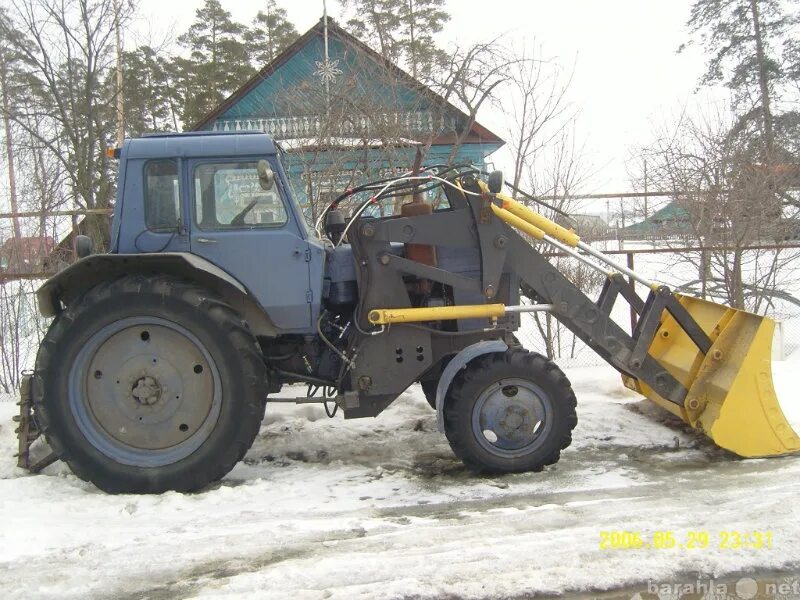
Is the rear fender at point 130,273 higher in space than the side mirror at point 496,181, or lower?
lower

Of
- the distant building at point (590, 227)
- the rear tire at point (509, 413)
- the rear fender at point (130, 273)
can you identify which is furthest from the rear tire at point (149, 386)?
the distant building at point (590, 227)

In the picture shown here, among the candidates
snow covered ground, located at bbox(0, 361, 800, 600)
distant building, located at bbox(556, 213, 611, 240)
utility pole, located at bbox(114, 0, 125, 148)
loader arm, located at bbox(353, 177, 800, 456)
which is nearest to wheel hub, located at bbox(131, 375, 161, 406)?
snow covered ground, located at bbox(0, 361, 800, 600)

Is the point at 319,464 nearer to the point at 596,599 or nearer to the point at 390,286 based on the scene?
the point at 390,286

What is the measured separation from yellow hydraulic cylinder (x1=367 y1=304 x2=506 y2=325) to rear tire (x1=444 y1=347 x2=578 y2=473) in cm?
32

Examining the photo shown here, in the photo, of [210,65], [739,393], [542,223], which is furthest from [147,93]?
[739,393]

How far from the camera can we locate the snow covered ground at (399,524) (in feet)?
10.0

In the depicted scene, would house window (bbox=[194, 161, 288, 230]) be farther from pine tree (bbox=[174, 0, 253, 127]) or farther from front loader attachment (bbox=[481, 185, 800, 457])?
pine tree (bbox=[174, 0, 253, 127])

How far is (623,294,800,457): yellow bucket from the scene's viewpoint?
4.52 m

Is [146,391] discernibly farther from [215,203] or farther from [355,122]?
[355,122]

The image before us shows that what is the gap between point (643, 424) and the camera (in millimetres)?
5672

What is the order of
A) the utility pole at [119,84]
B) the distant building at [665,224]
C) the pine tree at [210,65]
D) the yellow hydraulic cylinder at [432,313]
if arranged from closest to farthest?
the yellow hydraulic cylinder at [432,313] < the distant building at [665,224] < the utility pole at [119,84] < the pine tree at [210,65]

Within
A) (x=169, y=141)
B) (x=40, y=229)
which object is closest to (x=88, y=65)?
(x=40, y=229)

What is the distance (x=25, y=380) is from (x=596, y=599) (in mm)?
4202

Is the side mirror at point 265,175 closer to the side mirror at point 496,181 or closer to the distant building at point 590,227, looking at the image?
the side mirror at point 496,181
